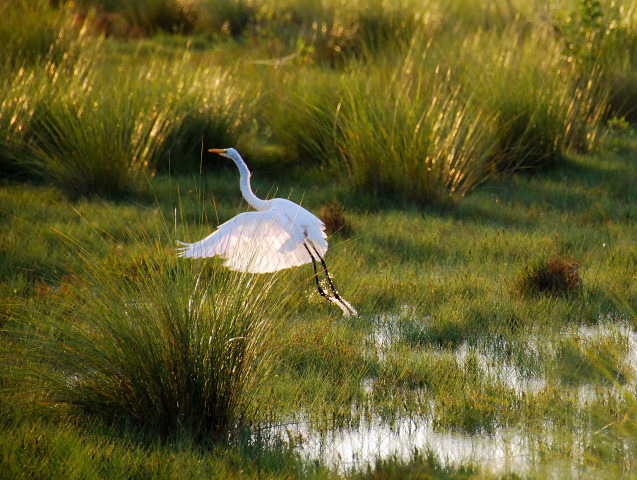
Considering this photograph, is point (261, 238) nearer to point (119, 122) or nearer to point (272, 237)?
point (272, 237)

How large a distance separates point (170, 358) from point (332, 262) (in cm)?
241

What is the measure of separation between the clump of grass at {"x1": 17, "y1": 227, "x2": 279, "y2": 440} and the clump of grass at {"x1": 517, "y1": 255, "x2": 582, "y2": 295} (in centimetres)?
212

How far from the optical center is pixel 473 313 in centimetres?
440

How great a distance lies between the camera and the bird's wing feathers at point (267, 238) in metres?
3.96

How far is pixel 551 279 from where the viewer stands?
4.62 meters

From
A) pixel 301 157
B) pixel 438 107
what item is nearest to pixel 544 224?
pixel 438 107

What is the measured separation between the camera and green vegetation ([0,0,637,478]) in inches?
116

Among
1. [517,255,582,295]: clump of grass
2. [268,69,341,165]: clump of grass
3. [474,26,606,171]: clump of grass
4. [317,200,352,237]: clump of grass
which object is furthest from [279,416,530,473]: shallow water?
[474,26,606,171]: clump of grass

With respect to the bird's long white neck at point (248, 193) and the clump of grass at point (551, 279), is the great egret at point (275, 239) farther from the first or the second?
the clump of grass at point (551, 279)

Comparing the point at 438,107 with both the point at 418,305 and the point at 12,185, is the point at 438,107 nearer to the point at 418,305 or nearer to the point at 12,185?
the point at 418,305

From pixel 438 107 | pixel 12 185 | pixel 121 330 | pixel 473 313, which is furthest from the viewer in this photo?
pixel 12 185

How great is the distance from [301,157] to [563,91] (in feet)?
9.21

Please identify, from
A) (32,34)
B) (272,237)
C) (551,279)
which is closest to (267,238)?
(272,237)

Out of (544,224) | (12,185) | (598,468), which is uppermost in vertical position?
(598,468)
